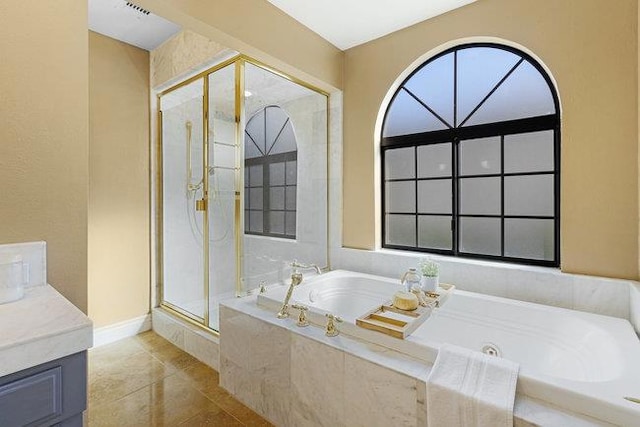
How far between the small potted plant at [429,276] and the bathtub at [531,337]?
146 mm

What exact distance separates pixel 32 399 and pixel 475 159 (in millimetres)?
2612

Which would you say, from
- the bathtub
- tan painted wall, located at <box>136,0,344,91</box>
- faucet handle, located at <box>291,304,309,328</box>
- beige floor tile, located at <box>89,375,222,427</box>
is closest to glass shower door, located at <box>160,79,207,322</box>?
beige floor tile, located at <box>89,375,222,427</box>

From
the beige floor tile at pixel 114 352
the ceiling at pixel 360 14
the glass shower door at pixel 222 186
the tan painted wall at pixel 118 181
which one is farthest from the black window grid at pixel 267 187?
the beige floor tile at pixel 114 352

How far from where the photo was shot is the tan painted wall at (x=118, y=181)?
271 cm

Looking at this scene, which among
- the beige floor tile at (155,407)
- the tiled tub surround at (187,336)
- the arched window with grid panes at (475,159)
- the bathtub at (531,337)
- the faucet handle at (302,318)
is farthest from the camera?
the tiled tub surround at (187,336)

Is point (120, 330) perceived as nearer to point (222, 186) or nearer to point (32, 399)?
point (222, 186)

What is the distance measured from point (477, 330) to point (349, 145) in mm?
1784

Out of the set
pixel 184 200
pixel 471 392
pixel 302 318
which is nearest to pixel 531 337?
pixel 471 392

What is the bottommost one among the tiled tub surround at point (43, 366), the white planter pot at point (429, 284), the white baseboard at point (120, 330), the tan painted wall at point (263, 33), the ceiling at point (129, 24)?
the white baseboard at point (120, 330)

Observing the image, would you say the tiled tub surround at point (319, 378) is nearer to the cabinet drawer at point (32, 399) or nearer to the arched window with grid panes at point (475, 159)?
the cabinet drawer at point (32, 399)

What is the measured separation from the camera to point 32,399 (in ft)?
2.45

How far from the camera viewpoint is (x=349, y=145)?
285 cm

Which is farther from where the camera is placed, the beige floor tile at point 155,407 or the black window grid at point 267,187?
the black window grid at point 267,187

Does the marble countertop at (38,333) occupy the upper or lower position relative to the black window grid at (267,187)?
lower
